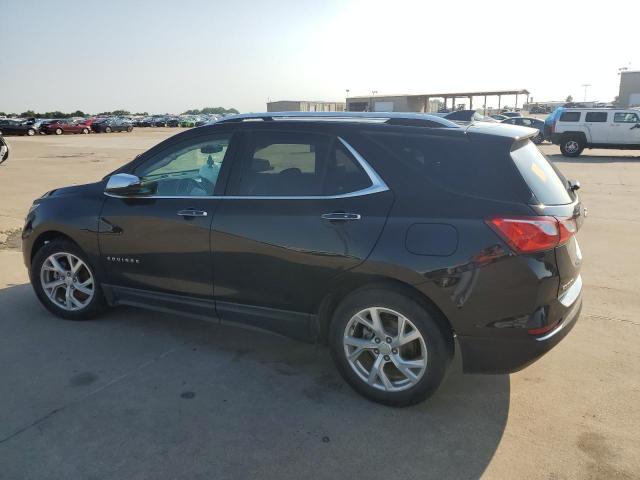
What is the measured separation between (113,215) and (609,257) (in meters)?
5.59

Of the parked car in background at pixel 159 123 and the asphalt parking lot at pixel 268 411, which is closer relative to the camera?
the asphalt parking lot at pixel 268 411

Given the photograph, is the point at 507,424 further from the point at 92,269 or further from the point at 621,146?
the point at 621,146

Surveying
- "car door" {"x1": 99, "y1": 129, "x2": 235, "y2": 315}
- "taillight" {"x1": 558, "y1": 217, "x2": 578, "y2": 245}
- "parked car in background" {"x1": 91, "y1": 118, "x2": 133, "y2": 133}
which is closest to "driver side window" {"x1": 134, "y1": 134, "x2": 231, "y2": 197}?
"car door" {"x1": 99, "y1": 129, "x2": 235, "y2": 315}

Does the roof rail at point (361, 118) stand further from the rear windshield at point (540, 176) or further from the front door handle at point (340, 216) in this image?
the front door handle at point (340, 216)

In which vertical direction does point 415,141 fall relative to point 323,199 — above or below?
above

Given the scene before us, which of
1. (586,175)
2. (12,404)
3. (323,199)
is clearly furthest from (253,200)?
(586,175)

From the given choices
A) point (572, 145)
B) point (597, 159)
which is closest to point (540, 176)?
point (597, 159)

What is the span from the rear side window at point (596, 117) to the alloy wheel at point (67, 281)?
823 inches

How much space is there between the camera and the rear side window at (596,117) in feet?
66.6

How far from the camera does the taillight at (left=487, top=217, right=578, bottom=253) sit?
9.09ft

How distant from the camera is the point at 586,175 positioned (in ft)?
48.3

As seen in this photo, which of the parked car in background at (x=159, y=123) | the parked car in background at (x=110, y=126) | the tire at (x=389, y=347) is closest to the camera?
the tire at (x=389, y=347)

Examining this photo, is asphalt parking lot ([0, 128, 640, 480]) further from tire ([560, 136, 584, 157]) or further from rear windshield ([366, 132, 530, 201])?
tire ([560, 136, 584, 157])

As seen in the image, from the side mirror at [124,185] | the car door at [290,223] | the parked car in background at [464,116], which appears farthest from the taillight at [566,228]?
the side mirror at [124,185]
